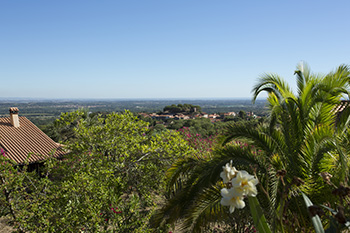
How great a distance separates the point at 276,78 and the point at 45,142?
12.5 meters

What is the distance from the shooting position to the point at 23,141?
12758mm

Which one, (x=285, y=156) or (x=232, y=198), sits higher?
(x=232, y=198)

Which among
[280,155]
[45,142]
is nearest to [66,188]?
[280,155]

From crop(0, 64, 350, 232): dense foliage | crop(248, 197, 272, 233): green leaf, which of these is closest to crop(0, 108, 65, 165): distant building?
crop(0, 64, 350, 232): dense foliage

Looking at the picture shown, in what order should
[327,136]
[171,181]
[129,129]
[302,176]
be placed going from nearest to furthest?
[327,136], [302,176], [171,181], [129,129]

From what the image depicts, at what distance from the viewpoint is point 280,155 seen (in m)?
4.16

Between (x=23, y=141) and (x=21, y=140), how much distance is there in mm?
132

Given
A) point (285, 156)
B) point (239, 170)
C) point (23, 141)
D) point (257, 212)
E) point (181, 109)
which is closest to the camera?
point (257, 212)

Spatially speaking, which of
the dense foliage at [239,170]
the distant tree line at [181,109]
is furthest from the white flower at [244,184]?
the distant tree line at [181,109]

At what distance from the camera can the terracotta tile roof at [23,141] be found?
38.4ft

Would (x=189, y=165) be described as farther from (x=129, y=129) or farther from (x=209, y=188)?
(x=129, y=129)

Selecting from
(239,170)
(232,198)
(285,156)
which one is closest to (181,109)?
(285,156)

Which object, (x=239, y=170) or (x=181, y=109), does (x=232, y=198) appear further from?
(x=181, y=109)

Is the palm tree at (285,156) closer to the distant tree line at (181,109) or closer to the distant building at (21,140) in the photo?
the distant building at (21,140)
